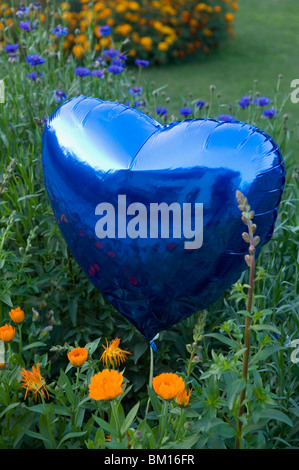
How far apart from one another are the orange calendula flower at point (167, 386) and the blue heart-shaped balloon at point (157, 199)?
318 mm

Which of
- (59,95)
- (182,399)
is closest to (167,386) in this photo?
(182,399)

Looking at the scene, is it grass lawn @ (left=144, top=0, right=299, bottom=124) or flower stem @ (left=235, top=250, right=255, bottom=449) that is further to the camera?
grass lawn @ (left=144, top=0, right=299, bottom=124)

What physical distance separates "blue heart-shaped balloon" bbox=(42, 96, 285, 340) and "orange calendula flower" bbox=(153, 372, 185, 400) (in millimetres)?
318

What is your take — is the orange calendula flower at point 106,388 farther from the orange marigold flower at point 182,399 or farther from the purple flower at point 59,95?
the purple flower at point 59,95

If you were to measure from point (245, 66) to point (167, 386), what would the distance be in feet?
17.1

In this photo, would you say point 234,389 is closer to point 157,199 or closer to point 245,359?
point 245,359

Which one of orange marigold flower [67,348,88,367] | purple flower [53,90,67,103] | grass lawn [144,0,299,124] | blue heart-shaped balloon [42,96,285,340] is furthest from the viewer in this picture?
grass lawn [144,0,299,124]

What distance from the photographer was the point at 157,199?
125 centimetres

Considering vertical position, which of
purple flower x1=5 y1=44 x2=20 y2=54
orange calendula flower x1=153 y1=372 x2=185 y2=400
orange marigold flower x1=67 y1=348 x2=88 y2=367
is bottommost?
orange marigold flower x1=67 y1=348 x2=88 y2=367

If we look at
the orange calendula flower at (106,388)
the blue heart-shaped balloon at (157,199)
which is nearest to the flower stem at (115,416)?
the orange calendula flower at (106,388)

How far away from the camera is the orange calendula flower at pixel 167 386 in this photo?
3.24ft

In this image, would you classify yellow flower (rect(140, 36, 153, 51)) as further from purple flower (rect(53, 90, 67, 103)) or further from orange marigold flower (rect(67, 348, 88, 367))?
orange marigold flower (rect(67, 348, 88, 367))

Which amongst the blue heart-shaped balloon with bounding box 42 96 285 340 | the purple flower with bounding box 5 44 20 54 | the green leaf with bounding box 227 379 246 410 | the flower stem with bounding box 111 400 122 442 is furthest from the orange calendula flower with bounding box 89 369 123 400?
the purple flower with bounding box 5 44 20 54

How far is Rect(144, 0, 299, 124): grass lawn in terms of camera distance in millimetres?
5031
